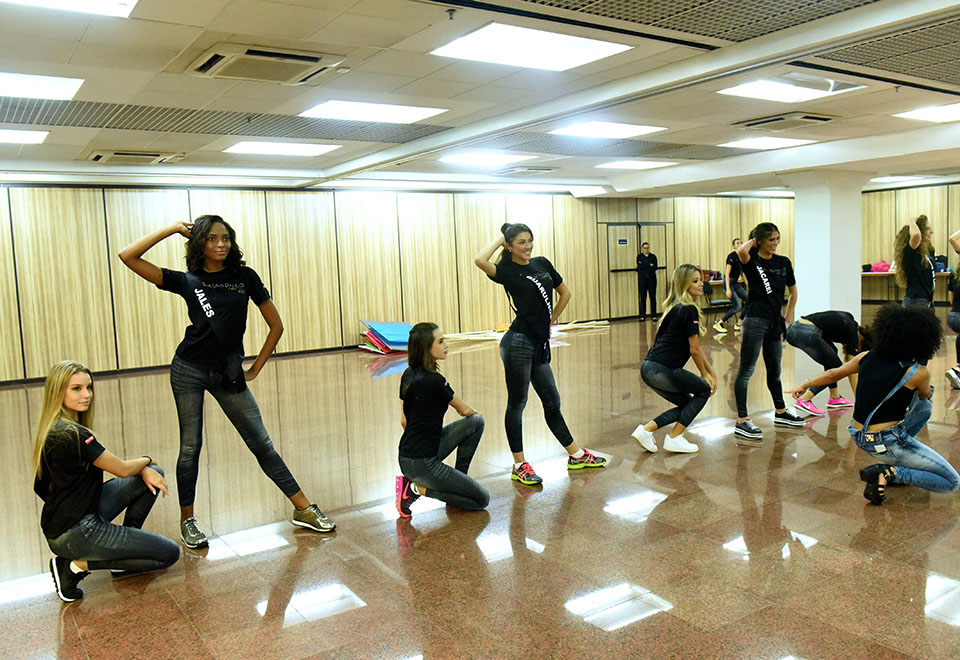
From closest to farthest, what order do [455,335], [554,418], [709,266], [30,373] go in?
[554,418], [30,373], [455,335], [709,266]

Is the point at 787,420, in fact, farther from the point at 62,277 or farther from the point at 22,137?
the point at 62,277

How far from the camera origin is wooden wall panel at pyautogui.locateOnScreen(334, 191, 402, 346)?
1337 cm

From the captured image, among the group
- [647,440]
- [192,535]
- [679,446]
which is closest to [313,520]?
[192,535]

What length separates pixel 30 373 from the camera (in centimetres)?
1086

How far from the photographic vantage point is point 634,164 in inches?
520

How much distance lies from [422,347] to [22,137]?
21.1 feet

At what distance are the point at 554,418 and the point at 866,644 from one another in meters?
2.57

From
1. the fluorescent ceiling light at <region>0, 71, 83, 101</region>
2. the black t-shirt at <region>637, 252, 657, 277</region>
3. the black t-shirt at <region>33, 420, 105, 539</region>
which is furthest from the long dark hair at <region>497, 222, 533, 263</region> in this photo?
the black t-shirt at <region>637, 252, 657, 277</region>

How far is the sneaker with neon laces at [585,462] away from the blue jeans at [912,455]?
1.60 meters

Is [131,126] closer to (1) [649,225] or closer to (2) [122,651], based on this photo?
(2) [122,651]

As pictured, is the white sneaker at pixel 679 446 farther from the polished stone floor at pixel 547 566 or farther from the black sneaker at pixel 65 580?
the black sneaker at pixel 65 580

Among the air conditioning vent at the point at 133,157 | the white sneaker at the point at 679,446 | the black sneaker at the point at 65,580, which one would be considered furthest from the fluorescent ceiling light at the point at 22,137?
the white sneaker at the point at 679,446

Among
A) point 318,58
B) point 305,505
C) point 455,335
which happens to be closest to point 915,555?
point 305,505

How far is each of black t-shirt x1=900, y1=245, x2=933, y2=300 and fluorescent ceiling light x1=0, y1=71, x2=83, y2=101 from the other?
7.62 meters
